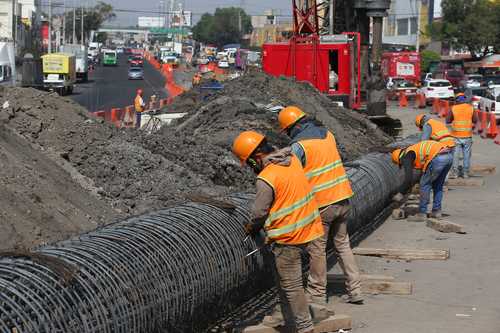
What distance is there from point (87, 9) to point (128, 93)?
117901mm

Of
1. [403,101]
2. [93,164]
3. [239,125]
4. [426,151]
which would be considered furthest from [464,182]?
[403,101]

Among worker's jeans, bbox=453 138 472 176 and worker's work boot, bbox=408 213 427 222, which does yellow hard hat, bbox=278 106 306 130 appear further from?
worker's jeans, bbox=453 138 472 176

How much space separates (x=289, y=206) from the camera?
786 centimetres

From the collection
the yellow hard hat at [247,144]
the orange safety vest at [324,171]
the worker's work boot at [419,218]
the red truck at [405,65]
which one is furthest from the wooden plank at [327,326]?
the red truck at [405,65]

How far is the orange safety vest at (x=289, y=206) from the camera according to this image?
7.75 meters

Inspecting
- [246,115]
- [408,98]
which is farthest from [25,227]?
[408,98]

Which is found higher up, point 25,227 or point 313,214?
point 313,214

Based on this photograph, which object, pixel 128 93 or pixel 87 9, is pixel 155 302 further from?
pixel 87 9

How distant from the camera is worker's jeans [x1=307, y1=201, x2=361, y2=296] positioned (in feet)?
30.9

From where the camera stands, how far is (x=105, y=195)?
47.3ft

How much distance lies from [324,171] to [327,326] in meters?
1.57

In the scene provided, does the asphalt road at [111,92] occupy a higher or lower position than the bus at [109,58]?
lower

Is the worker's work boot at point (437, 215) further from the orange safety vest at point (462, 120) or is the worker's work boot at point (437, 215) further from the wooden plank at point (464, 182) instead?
→ the orange safety vest at point (462, 120)

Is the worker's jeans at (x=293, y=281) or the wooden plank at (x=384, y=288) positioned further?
the wooden plank at (x=384, y=288)
